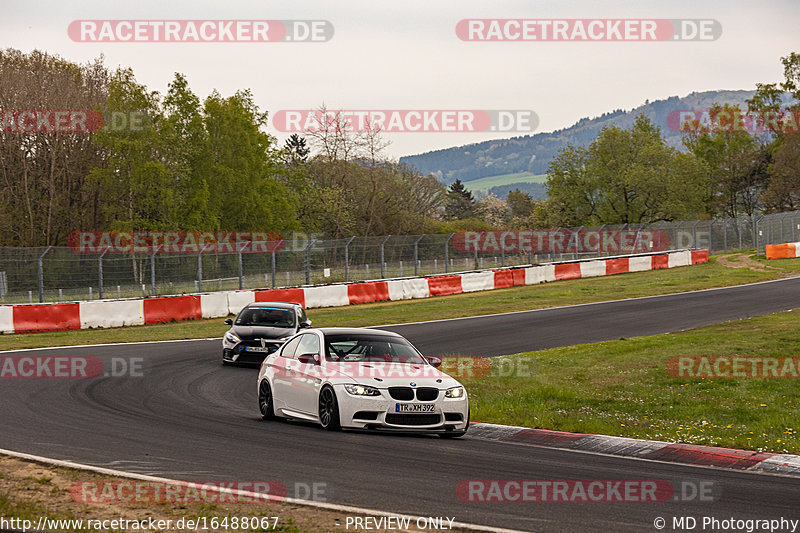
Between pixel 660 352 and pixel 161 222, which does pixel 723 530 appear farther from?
pixel 161 222

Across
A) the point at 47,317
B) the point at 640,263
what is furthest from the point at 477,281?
the point at 47,317

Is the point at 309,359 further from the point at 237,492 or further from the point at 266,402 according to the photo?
the point at 237,492

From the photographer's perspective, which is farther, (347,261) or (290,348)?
(347,261)

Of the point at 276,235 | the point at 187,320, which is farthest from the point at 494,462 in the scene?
the point at 276,235

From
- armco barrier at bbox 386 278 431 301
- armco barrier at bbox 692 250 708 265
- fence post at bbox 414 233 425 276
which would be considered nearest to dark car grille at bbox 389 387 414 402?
armco barrier at bbox 386 278 431 301

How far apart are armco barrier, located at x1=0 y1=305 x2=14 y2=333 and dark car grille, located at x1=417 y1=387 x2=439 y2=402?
2064 centimetres

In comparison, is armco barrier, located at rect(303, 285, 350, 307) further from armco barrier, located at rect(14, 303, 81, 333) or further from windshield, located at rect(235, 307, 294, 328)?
windshield, located at rect(235, 307, 294, 328)

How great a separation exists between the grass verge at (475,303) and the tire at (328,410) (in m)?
14.5

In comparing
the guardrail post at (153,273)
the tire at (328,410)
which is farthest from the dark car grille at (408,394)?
the guardrail post at (153,273)

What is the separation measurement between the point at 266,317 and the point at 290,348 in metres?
7.26

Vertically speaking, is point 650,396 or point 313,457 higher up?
point 313,457

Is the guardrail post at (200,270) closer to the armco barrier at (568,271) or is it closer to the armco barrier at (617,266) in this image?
the armco barrier at (568,271)

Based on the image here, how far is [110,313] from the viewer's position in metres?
29.3

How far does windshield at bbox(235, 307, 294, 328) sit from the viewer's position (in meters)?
20.2
